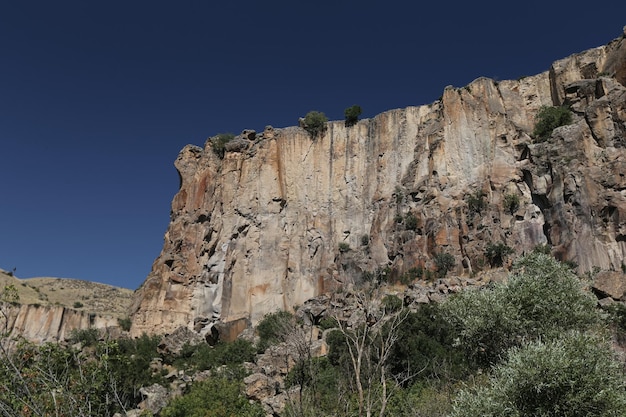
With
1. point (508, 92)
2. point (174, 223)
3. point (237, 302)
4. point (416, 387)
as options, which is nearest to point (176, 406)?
point (416, 387)

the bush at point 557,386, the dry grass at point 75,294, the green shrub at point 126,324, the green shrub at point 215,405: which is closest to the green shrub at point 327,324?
the green shrub at point 215,405

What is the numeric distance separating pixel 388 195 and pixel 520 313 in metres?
30.9

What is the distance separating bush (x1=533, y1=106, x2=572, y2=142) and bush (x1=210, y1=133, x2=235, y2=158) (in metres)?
30.6

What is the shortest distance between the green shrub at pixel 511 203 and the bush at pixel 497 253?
375 centimetres

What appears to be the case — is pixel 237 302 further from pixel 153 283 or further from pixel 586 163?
pixel 586 163

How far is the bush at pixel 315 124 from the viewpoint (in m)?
51.5

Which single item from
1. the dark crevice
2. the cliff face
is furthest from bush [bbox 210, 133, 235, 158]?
the dark crevice

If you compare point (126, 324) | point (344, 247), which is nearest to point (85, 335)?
point (126, 324)

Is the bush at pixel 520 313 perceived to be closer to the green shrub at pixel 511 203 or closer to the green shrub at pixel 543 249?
the green shrub at pixel 543 249

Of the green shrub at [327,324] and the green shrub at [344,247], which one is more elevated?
the green shrub at [344,247]

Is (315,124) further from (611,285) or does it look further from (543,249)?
(611,285)

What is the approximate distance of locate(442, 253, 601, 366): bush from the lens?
15.4 meters

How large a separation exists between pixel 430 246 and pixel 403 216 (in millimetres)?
4546

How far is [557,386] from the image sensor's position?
10.4 m
